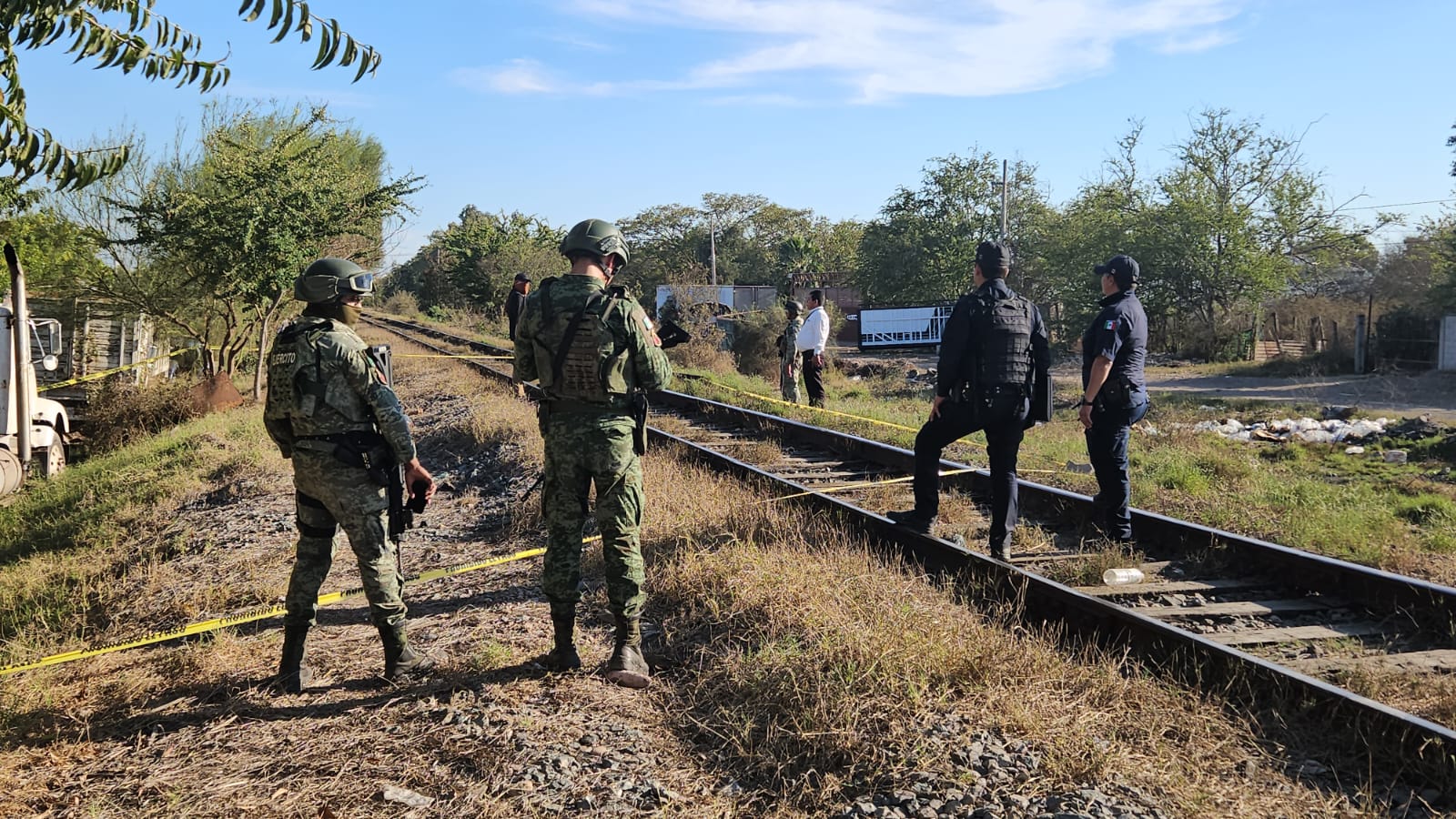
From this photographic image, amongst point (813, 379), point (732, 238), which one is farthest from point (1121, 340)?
point (732, 238)

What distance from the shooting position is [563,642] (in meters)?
4.45

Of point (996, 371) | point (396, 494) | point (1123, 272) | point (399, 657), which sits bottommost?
point (399, 657)

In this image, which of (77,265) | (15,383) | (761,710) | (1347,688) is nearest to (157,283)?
(77,265)

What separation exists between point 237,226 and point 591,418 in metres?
13.1

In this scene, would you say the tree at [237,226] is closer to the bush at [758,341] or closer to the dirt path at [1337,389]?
the bush at [758,341]

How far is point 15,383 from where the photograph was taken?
1151 cm

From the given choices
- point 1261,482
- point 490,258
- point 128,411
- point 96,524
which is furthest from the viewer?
point 490,258

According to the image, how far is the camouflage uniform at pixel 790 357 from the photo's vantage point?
12852 mm

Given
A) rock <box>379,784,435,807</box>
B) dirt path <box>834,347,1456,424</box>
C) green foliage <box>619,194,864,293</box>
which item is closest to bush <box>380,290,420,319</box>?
green foliage <box>619,194,864,293</box>

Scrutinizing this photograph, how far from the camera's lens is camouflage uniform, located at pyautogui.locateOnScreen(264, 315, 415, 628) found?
13.7 ft

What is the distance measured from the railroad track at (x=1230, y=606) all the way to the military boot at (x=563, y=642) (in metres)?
2.23

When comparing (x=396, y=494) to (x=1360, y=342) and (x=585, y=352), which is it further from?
(x=1360, y=342)

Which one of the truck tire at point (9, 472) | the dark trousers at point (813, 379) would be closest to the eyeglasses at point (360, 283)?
the dark trousers at point (813, 379)

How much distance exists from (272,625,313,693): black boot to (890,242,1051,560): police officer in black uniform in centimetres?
373
